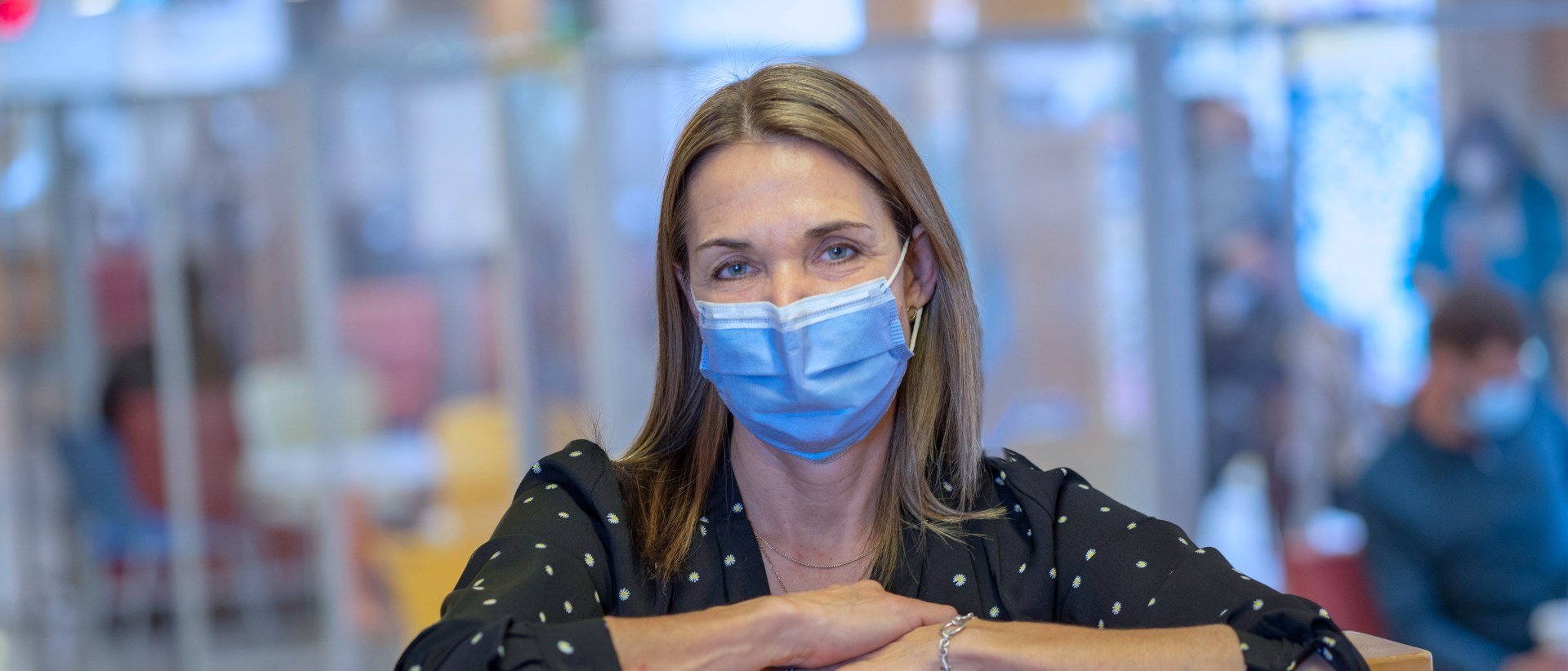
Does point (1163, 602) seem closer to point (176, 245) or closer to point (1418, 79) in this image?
point (1418, 79)

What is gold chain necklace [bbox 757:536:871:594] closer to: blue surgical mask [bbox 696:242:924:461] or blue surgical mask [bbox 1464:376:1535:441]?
blue surgical mask [bbox 696:242:924:461]

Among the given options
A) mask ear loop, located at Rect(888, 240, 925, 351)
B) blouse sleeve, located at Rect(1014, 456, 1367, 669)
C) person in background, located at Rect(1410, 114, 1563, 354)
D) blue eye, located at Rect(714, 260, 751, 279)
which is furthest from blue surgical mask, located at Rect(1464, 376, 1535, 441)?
blue eye, located at Rect(714, 260, 751, 279)

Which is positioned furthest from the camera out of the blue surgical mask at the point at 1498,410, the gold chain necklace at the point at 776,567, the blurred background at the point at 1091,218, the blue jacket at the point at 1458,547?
the blurred background at the point at 1091,218

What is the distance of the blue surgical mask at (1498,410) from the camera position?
355cm

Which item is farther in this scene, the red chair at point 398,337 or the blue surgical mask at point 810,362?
the red chair at point 398,337

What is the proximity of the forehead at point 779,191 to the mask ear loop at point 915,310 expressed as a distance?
6 centimetres

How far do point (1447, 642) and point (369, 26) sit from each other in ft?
13.5

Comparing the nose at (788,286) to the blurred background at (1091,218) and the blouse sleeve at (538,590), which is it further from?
the blurred background at (1091,218)

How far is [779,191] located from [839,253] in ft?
0.33

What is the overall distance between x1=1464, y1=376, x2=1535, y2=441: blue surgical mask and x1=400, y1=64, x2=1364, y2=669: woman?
218 centimetres

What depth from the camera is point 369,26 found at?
18.0 feet

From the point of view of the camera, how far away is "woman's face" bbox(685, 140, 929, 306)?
1.59 m

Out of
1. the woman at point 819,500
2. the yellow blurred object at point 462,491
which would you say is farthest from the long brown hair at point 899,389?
the yellow blurred object at point 462,491

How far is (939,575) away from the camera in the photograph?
171 cm
